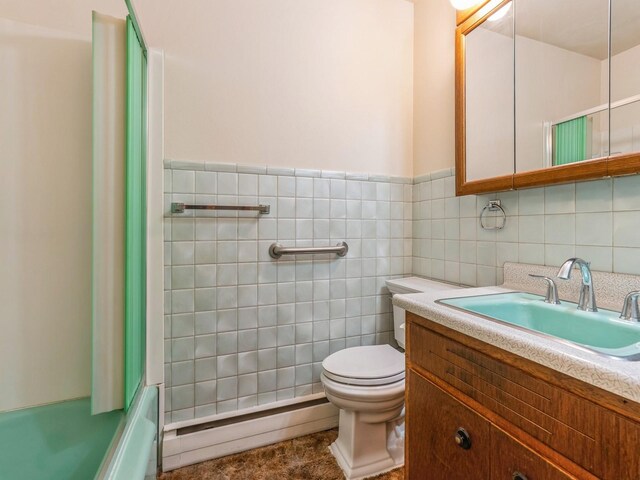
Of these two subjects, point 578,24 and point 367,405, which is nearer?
point 578,24

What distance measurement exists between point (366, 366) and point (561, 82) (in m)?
1.27

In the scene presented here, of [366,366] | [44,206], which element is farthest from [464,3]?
[44,206]

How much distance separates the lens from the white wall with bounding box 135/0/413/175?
1396 mm

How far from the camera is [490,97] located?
1.30m

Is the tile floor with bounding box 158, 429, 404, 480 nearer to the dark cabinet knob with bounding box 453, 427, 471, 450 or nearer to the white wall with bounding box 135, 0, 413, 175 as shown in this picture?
the dark cabinet knob with bounding box 453, 427, 471, 450

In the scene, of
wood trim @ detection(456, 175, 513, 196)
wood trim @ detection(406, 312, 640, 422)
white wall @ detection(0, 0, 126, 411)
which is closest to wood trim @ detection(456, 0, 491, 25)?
wood trim @ detection(456, 175, 513, 196)

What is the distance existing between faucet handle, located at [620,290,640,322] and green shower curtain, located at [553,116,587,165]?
427mm

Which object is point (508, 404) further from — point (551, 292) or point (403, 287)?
point (403, 287)

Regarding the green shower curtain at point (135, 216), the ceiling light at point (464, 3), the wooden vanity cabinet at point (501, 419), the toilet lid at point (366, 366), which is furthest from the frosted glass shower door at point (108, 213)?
the ceiling light at point (464, 3)

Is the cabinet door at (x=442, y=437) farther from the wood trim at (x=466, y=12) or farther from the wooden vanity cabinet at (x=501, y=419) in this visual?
the wood trim at (x=466, y=12)

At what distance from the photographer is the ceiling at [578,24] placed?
88 cm

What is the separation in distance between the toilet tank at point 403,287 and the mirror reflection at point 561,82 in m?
0.64

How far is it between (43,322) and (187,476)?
87 centimetres

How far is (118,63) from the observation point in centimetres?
106
